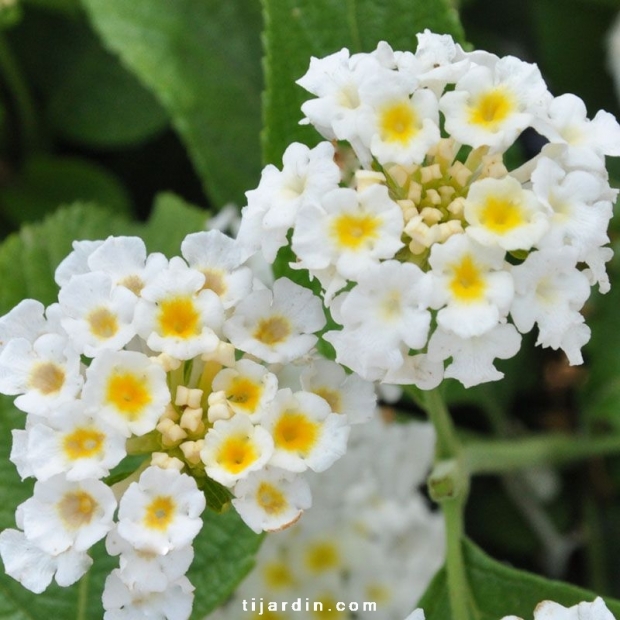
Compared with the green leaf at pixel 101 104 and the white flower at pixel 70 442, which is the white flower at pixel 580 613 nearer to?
the white flower at pixel 70 442

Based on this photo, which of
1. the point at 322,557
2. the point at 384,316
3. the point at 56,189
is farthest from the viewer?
the point at 56,189

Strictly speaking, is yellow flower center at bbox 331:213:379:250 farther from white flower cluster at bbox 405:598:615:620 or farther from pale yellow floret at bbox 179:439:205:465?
white flower cluster at bbox 405:598:615:620

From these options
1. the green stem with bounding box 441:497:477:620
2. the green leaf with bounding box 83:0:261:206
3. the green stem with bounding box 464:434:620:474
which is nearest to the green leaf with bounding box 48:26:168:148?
the green leaf with bounding box 83:0:261:206

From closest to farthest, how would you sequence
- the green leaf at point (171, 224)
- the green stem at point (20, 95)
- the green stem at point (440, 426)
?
1. the green stem at point (440, 426)
2. the green leaf at point (171, 224)
3. the green stem at point (20, 95)

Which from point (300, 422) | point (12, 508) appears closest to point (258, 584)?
point (12, 508)

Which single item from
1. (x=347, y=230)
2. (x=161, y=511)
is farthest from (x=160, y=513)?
(x=347, y=230)

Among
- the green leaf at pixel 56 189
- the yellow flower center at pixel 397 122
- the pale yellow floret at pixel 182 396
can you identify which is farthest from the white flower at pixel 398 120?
the green leaf at pixel 56 189

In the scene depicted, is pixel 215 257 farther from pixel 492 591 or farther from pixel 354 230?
pixel 492 591

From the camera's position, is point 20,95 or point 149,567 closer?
point 149,567
